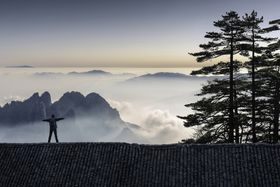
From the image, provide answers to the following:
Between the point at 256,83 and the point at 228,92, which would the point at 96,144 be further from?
the point at 256,83

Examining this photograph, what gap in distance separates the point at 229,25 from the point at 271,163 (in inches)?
718

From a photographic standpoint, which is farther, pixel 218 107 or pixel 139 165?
pixel 218 107

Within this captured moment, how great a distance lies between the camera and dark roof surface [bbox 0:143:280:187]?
3128cm

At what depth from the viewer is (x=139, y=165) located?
108 ft

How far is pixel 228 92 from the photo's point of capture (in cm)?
4791

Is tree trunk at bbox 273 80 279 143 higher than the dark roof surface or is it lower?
higher

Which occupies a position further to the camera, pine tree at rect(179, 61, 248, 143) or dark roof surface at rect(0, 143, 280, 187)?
pine tree at rect(179, 61, 248, 143)

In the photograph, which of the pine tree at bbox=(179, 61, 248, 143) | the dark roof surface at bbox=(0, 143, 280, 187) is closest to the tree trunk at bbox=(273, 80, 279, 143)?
the pine tree at bbox=(179, 61, 248, 143)

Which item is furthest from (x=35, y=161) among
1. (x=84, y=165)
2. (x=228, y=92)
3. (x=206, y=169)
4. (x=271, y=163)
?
(x=228, y=92)

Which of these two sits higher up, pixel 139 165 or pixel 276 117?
pixel 276 117

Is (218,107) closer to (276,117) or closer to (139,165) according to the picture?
(276,117)

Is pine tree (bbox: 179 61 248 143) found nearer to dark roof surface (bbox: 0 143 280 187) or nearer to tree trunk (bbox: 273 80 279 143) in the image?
tree trunk (bbox: 273 80 279 143)

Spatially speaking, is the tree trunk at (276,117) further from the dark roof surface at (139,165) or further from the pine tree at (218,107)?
the dark roof surface at (139,165)

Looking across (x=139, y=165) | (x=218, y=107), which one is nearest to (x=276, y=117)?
(x=218, y=107)
